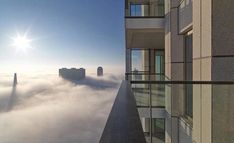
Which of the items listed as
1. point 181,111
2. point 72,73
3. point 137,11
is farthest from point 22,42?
point 72,73

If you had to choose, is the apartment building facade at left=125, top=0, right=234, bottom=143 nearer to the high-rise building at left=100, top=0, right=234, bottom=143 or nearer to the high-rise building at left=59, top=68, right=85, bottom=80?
the high-rise building at left=100, top=0, right=234, bottom=143

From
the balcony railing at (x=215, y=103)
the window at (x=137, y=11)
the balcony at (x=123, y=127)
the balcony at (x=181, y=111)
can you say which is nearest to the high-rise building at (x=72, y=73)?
the window at (x=137, y=11)

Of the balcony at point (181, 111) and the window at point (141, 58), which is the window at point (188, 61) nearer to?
the balcony at point (181, 111)

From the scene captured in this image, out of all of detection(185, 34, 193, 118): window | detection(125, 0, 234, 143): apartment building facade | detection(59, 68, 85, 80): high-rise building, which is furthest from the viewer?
detection(59, 68, 85, 80): high-rise building

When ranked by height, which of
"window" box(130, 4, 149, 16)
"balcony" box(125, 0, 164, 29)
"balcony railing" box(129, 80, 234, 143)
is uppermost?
"window" box(130, 4, 149, 16)

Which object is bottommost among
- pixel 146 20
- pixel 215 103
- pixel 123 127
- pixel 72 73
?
pixel 72 73

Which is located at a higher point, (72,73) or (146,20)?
(146,20)

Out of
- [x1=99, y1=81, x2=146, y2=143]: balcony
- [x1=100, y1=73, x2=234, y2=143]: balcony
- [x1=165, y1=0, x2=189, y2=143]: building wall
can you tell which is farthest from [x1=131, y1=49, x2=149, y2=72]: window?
[x1=99, y1=81, x2=146, y2=143]: balcony

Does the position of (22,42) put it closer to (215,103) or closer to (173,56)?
(173,56)

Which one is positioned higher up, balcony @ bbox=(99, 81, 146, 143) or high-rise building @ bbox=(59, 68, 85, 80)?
balcony @ bbox=(99, 81, 146, 143)

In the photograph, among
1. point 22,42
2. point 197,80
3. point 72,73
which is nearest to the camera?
point 197,80

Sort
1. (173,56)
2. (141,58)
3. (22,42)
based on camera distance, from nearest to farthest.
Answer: (173,56), (141,58), (22,42)
